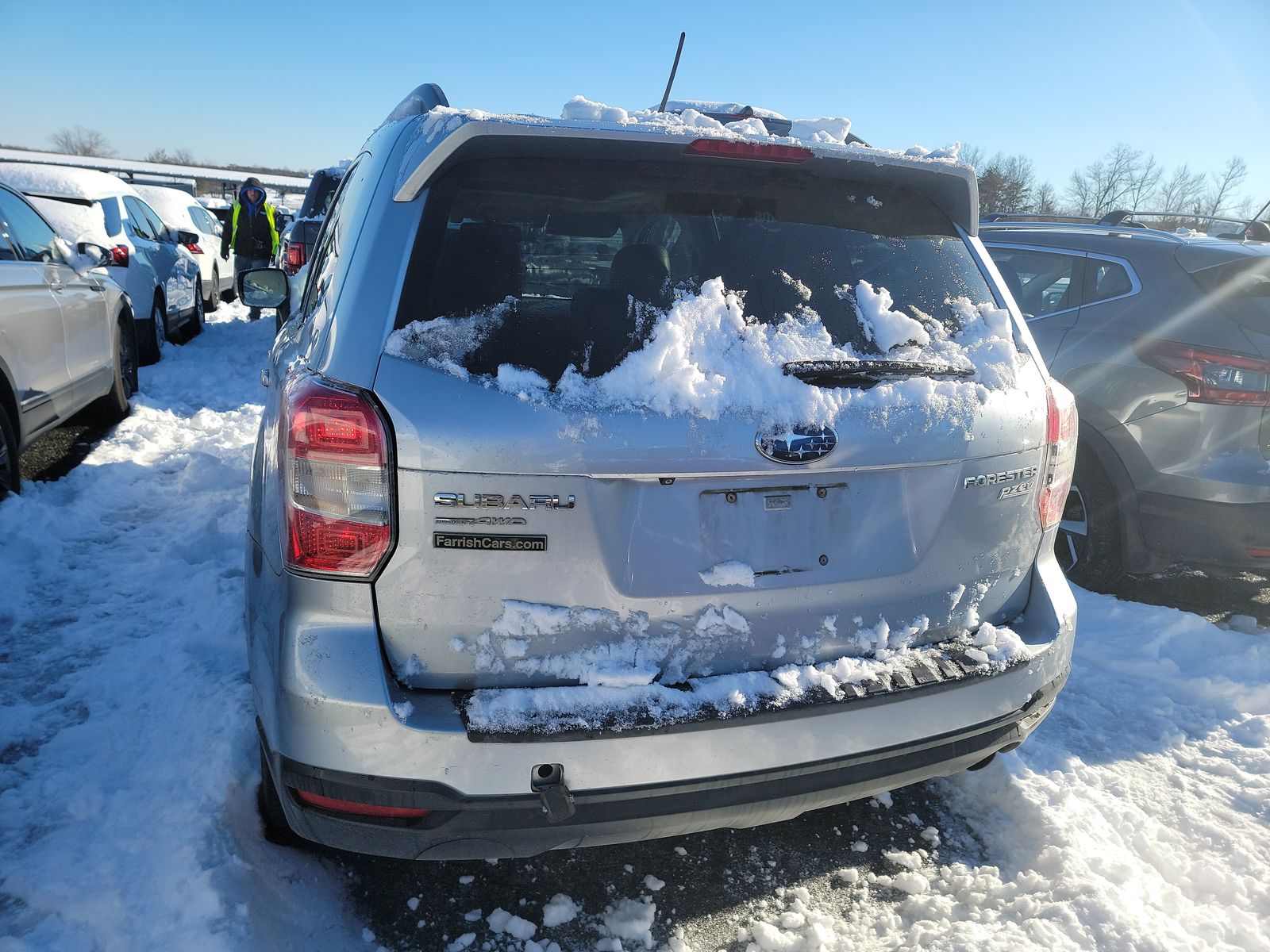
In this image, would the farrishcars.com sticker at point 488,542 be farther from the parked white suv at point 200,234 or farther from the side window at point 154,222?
the parked white suv at point 200,234

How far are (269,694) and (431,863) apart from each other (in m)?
0.86

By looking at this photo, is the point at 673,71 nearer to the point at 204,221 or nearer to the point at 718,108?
the point at 718,108

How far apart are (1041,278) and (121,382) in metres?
6.78

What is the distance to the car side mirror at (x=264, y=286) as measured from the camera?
157 inches


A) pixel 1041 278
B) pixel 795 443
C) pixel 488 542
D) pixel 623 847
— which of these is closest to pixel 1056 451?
pixel 795 443

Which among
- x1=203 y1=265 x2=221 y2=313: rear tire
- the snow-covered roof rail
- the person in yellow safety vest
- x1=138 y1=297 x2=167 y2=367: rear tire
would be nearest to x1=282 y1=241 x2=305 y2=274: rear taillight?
the person in yellow safety vest

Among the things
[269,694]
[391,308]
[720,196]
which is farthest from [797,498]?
[269,694]

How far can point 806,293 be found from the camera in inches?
83.7

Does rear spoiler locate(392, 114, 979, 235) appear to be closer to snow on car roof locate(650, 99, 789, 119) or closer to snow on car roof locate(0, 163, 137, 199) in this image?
snow on car roof locate(650, 99, 789, 119)

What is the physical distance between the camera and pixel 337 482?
180 centimetres

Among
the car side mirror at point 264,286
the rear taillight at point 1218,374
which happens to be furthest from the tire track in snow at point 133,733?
the rear taillight at point 1218,374

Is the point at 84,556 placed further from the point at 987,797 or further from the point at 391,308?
the point at 987,797

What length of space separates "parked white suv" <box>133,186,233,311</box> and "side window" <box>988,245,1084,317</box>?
1052 cm

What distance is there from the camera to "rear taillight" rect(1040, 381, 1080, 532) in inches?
92.4
